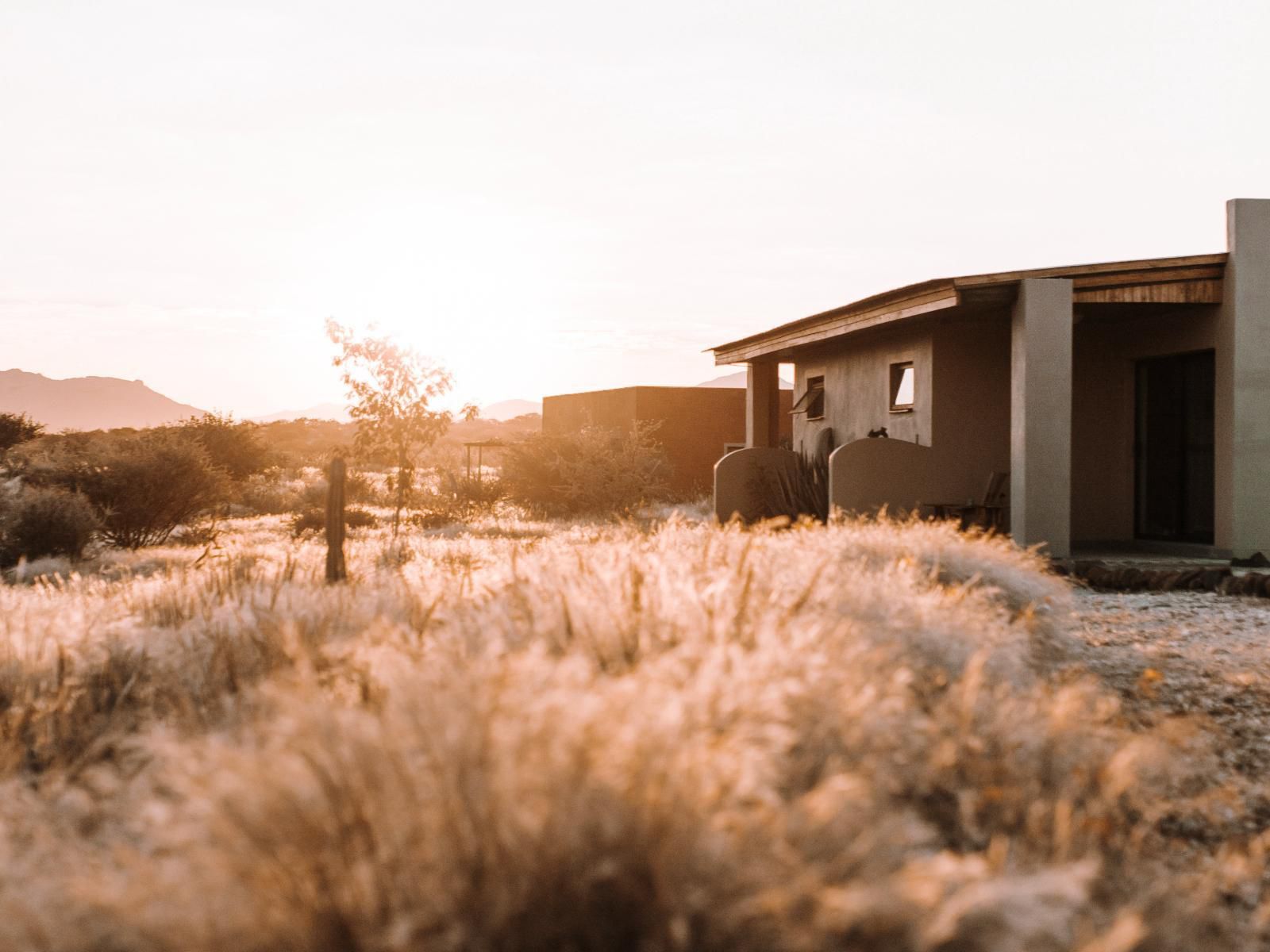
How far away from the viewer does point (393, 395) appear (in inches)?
787

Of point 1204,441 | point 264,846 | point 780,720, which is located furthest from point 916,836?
point 1204,441

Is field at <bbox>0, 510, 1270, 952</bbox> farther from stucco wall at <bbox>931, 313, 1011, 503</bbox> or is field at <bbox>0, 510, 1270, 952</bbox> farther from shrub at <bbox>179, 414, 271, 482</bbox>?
shrub at <bbox>179, 414, 271, 482</bbox>

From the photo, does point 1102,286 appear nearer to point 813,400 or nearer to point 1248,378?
point 1248,378

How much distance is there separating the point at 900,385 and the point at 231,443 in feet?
60.5

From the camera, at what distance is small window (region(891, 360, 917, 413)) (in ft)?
49.4

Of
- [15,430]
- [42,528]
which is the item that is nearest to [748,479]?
[42,528]

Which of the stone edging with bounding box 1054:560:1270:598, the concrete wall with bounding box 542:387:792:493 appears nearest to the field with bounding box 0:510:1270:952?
the stone edging with bounding box 1054:560:1270:598

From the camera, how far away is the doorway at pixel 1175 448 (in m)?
13.1

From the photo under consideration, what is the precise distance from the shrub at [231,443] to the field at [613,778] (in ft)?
76.0

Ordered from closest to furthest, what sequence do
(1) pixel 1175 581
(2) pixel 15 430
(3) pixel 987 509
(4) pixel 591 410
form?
(1) pixel 1175 581
(3) pixel 987 509
(2) pixel 15 430
(4) pixel 591 410

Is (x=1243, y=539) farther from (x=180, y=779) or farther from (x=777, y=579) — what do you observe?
(x=180, y=779)

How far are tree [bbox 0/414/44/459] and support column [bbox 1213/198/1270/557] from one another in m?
27.6

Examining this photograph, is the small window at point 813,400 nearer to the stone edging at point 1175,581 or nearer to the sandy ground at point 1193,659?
the stone edging at point 1175,581

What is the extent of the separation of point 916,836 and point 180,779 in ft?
5.44
